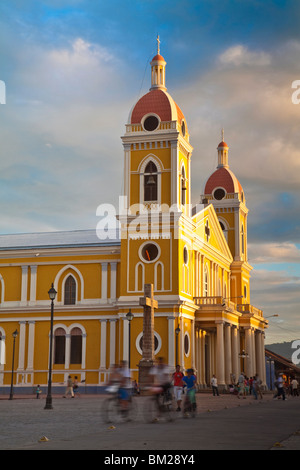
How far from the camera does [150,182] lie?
1925 inches

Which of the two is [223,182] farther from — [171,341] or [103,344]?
[171,341]

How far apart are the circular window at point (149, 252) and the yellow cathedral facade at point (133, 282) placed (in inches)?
2.8

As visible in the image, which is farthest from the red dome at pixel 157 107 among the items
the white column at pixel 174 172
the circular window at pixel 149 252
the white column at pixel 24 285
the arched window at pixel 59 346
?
the arched window at pixel 59 346

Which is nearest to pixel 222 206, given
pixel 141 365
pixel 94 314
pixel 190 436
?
pixel 94 314

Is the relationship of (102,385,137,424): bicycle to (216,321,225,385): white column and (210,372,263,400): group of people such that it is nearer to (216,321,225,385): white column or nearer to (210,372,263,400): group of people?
(210,372,263,400): group of people

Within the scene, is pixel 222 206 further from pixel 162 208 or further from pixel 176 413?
pixel 176 413

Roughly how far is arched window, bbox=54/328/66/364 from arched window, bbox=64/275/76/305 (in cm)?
221

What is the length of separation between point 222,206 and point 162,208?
20715mm

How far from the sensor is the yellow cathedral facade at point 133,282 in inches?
1882

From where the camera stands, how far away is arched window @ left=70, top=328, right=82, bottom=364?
50625 millimetres

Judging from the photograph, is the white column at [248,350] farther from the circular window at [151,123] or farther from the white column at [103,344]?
the circular window at [151,123]

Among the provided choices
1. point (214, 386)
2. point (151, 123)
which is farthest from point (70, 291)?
point (214, 386)

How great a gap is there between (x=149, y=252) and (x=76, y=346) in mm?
9261

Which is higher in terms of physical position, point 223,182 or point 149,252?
point 223,182
